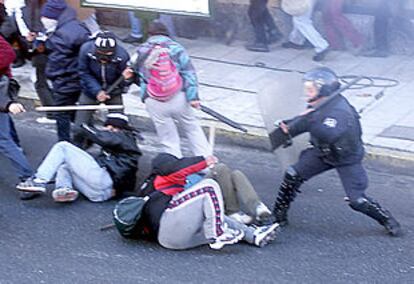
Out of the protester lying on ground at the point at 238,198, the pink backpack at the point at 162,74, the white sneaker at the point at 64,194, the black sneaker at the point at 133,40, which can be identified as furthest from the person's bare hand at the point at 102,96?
the black sneaker at the point at 133,40

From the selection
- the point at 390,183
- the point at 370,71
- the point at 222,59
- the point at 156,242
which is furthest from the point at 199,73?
the point at 156,242

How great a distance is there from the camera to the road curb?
30.1ft

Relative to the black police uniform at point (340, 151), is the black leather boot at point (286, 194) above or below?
below

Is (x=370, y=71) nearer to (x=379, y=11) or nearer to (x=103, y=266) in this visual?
(x=379, y=11)

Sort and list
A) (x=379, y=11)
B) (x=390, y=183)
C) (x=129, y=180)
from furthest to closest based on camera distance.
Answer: (x=379, y=11)
(x=390, y=183)
(x=129, y=180)

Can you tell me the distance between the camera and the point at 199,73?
1162 centimetres

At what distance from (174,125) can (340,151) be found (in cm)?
176

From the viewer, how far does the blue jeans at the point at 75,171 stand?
319 inches

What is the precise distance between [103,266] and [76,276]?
0.83 ft

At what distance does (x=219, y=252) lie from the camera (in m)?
7.27

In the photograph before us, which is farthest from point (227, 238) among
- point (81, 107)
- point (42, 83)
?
point (42, 83)

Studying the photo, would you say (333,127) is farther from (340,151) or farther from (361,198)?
(361,198)

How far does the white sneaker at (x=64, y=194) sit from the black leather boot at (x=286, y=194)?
1665 mm

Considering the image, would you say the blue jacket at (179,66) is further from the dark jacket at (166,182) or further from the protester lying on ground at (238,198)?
the dark jacket at (166,182)
